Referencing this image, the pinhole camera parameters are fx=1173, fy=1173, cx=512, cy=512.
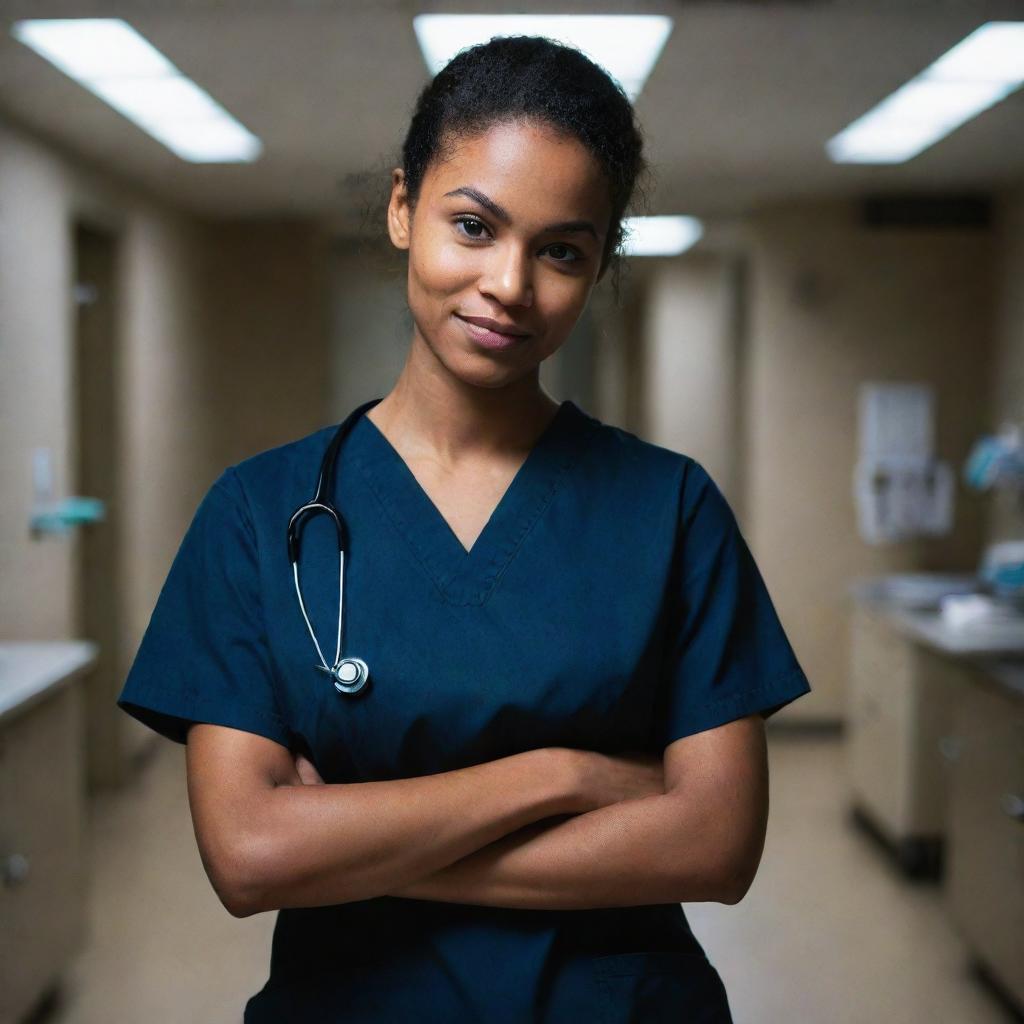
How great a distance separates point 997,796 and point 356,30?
1841 millimetres

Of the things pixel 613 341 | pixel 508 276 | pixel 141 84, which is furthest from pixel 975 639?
pixel 141 84

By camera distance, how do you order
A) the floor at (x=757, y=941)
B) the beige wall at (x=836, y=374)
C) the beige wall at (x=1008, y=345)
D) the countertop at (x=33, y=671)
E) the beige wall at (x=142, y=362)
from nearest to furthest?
the countertop at (x=33, y=671)
the floor at (x=757, y=941)
the beige wall at (x=142, y=362)
the beige wall at (x=1008, y=345)
the beige wall at (x=836, y=374)

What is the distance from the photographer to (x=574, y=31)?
2.16 metres

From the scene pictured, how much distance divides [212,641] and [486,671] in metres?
0.20

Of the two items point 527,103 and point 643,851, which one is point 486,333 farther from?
point 643,851

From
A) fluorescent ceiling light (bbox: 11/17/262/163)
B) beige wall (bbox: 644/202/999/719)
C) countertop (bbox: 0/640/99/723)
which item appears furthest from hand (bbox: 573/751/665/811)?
beige wall (bbox: 644/202/999/719)

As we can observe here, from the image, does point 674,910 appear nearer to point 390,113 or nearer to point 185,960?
point 185,960

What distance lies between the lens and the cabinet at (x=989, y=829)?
82.0 inches

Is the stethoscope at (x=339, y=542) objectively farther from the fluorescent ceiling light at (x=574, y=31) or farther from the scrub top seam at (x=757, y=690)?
the fluorescent ceiling light at (x=574, y=31)

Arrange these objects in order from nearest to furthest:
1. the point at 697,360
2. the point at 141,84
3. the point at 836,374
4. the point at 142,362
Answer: the point at 141,84
the point at 142,362
the point at 836,374
the point at 697,360

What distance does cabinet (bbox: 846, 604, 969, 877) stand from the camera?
2.76m

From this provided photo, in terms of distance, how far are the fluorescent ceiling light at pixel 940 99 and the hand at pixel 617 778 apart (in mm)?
1819

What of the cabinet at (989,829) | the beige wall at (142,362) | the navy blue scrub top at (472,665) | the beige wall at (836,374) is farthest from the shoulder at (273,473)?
the beige wall at (836,374)

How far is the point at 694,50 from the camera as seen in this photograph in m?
2.27
